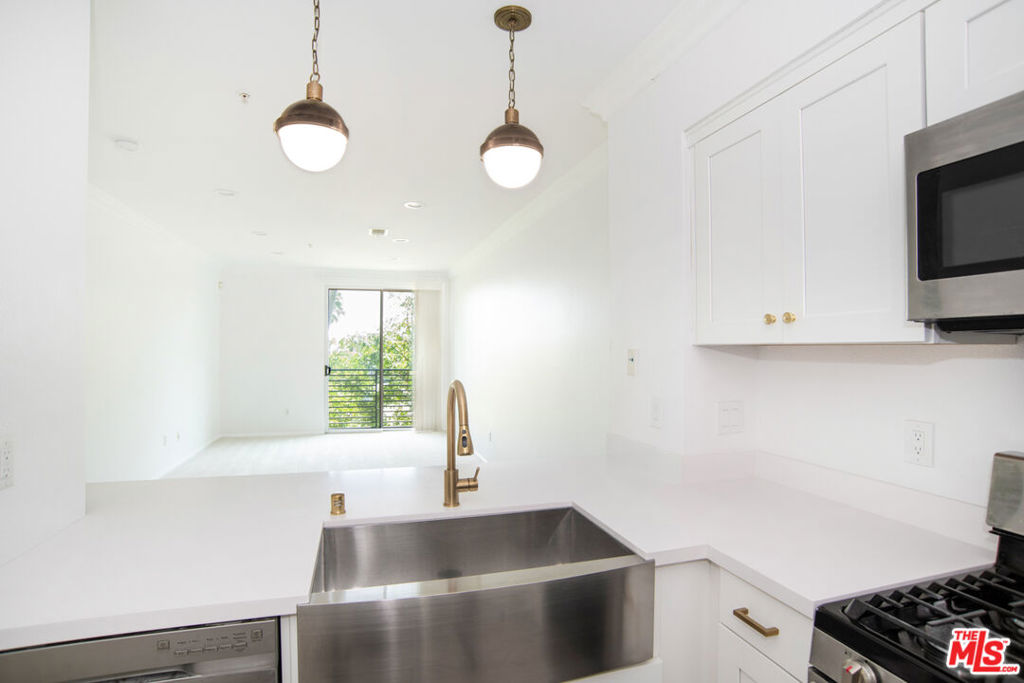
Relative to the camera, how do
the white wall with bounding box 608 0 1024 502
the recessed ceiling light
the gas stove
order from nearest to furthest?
the gas stove → the white wall with bounding box 608 0 1024 502 → the recessed ceiling light

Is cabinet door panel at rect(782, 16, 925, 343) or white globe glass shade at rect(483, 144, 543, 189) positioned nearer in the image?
cabinet door panel at rect(782, 16, 925, 343)

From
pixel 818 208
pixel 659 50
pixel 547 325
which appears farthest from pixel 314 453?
pixel 818 208

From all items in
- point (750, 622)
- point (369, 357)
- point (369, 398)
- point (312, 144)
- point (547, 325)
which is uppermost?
point (312, 144)

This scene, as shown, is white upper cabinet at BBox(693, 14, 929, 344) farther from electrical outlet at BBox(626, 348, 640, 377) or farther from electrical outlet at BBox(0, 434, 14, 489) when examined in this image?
electrical outlet at BBox(0, 434, 14, 489)

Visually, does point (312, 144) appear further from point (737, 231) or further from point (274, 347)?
point (274, 347)

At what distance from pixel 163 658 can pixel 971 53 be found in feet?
6.30

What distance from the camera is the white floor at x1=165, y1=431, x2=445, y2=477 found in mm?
5646

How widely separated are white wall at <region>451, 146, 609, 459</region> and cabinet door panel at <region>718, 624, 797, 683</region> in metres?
1.94

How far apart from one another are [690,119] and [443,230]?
146 inches

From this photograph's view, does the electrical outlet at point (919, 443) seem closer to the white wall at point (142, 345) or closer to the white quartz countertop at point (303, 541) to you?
the white quartz countertop at point (303, 541)

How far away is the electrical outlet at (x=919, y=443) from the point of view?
1.28 m

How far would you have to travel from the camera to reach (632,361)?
6.97 ft

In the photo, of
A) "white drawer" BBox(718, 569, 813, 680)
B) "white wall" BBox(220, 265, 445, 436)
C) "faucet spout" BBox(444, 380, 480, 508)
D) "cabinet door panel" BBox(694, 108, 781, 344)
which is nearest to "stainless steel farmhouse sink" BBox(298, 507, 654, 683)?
"white drawer" BBox(718, 569, 813, 680)

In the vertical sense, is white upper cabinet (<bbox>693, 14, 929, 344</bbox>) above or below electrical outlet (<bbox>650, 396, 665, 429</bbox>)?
above
